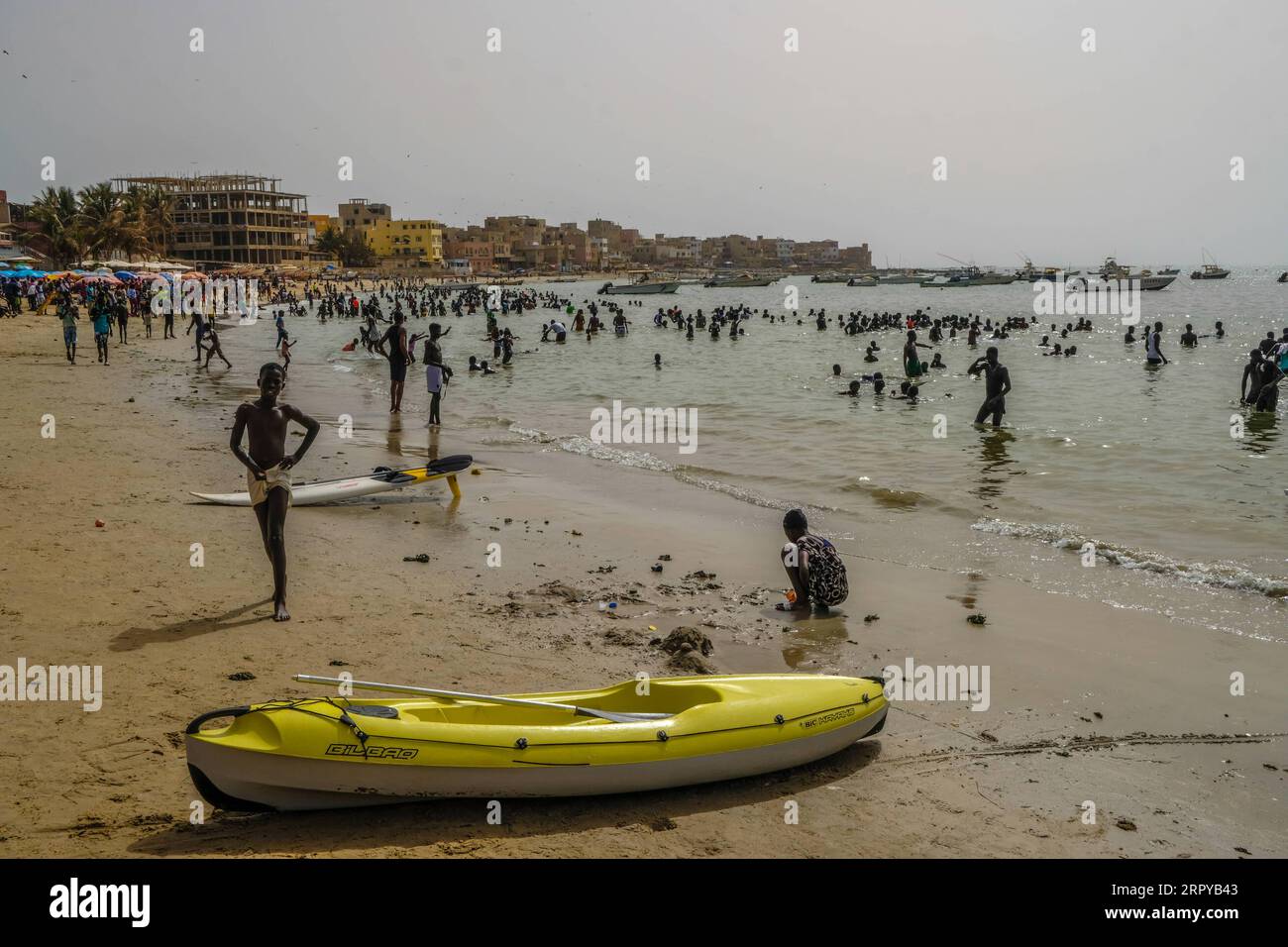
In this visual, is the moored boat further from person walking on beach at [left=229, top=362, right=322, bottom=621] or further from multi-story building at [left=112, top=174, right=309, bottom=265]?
person walking on beach at [left=229, top=362, right=322, bottom=621]

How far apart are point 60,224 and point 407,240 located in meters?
87.3

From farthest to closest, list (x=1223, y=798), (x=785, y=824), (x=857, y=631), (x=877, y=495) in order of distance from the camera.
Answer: (x=877, y=495) < (x=857, y=631) < (x=1223, y=798) < (x=785, y=824)

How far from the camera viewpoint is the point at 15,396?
18.1m

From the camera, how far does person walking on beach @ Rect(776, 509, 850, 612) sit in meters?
8.03

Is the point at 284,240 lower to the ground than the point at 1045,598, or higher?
higher

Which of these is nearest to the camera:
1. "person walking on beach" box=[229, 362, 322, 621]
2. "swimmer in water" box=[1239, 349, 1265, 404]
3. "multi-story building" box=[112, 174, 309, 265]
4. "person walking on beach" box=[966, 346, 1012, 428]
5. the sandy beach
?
the sandy beach

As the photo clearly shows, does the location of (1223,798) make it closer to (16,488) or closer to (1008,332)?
(16,488)

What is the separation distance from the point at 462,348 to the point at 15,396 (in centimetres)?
2681

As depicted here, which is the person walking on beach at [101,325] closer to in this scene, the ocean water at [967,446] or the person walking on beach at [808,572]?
the ocean water at [967,446]

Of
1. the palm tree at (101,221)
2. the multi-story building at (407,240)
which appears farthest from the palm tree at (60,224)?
the multi-story building at (407,240)

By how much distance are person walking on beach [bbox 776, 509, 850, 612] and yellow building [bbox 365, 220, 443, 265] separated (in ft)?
482

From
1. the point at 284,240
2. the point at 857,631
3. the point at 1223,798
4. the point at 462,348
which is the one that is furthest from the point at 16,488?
the point at 284,240

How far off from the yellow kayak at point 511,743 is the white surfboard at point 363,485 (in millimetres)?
6747

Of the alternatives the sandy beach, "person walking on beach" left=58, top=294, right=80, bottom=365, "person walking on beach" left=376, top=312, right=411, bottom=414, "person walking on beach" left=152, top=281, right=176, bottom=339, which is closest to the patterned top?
the sandy beach
